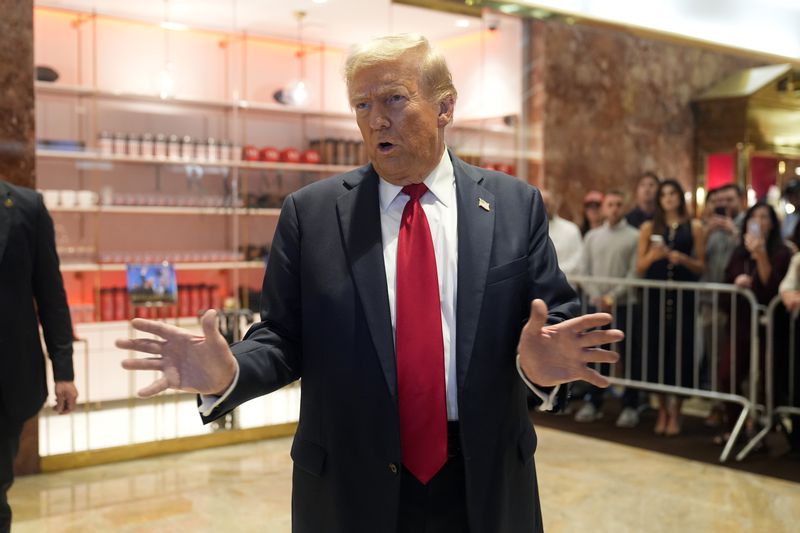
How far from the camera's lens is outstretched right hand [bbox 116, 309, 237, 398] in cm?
159

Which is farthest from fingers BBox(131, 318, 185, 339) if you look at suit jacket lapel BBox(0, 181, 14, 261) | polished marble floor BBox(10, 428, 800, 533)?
polished marble floor BBox(10, 428, 800, 533)

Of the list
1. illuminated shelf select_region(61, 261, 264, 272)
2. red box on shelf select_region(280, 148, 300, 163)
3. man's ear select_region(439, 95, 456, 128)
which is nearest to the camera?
man's ear select_region(439, 95, 456, 128)

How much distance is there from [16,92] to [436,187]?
3.67 m

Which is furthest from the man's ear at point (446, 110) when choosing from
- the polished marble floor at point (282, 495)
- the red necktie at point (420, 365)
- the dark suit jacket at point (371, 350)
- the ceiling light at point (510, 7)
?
the ceiling light at point (510, 7)

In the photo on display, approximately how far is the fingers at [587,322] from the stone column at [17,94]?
13.2 ft

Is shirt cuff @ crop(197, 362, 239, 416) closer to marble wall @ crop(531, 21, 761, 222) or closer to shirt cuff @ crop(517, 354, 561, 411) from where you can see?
shirt cuff @ crop(517, 354, 561, 411)

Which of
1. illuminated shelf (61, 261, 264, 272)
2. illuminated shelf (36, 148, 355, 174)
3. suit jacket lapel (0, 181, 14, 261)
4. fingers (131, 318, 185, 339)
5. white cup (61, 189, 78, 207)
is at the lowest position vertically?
illuminated shelf (61, 261, 264, 272)

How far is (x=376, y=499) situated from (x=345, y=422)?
157 mm

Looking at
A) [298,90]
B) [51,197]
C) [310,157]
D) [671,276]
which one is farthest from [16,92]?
[671,276]

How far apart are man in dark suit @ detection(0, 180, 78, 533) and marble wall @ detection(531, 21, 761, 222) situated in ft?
16.5

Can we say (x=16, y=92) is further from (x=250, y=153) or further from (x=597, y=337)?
(x=597, y=337)

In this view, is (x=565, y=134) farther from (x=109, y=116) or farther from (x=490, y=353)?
(x=490, y=353)

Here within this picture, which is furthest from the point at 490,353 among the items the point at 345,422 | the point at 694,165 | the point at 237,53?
the point at 694,165

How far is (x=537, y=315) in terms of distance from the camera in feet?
5.18
